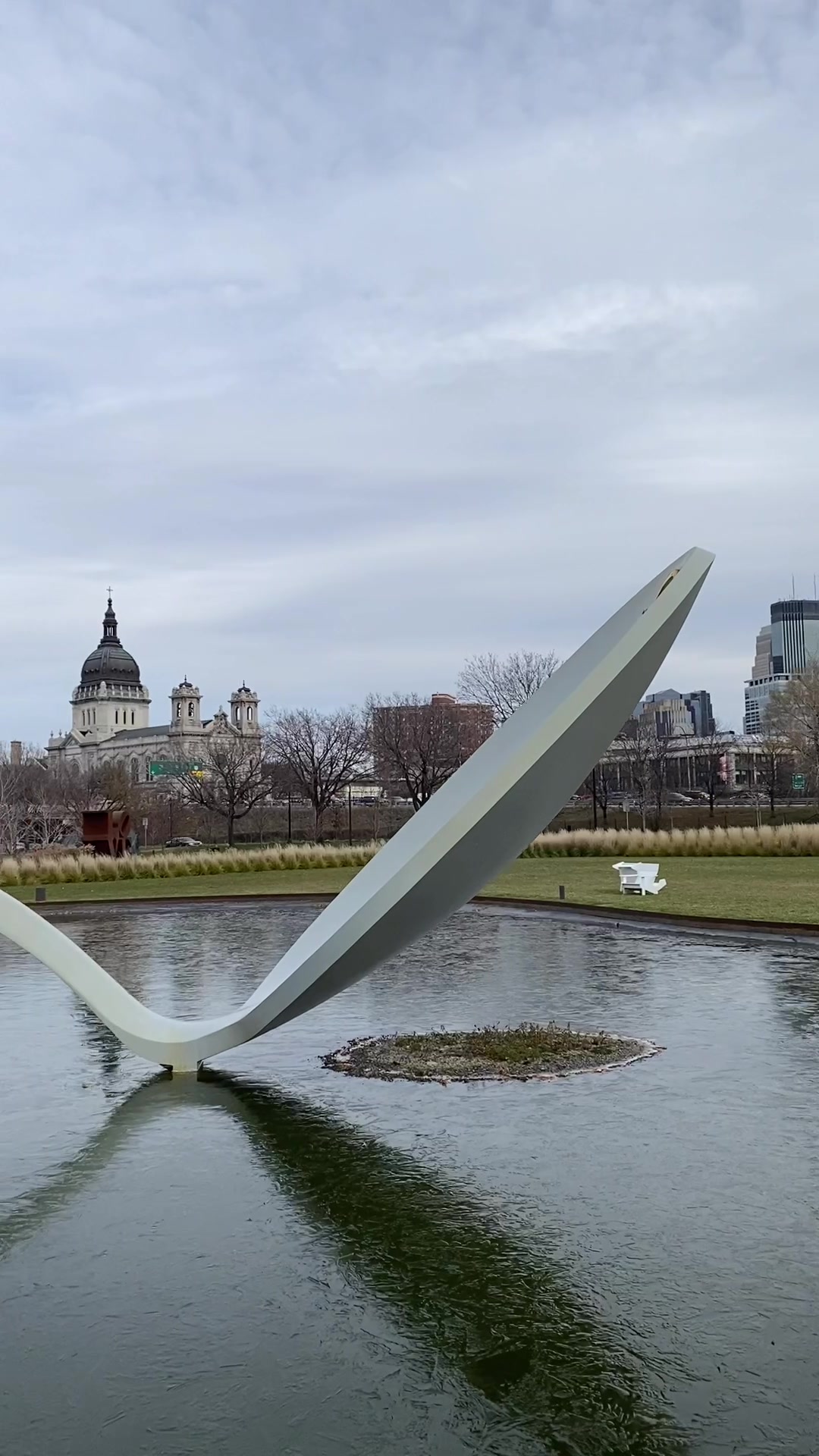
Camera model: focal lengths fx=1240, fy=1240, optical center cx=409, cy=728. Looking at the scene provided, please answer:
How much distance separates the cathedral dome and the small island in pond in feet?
599

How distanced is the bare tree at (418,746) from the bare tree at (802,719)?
1482 centimetres

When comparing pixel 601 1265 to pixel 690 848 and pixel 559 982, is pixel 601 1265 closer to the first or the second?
pixel 559 982

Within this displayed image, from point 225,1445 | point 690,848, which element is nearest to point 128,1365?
point 225,1445

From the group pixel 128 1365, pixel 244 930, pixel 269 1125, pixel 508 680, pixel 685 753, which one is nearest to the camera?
pixel 128 1365

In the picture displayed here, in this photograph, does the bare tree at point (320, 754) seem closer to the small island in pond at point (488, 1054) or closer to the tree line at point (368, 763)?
the tree line at point (368, 763)

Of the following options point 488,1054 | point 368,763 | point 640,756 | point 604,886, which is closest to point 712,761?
point 640,756

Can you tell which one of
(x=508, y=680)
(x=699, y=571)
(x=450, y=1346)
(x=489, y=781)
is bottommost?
(x=450, y=1346)

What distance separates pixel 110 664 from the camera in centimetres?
18900

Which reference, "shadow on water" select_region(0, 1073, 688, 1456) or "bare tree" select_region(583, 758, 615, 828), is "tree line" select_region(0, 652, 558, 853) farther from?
"shadow on water" select_region(0, 1073, 688, 1456)

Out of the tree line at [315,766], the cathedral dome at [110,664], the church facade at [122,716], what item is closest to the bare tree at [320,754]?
the tree line at [315,766]

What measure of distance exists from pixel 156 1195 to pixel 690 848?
26.2 m

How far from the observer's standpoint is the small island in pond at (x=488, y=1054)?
334 inches

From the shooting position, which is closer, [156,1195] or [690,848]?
[156,1195]

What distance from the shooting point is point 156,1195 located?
20.1 feet
